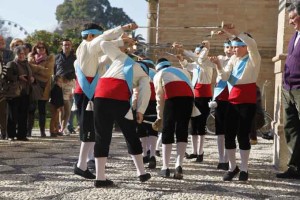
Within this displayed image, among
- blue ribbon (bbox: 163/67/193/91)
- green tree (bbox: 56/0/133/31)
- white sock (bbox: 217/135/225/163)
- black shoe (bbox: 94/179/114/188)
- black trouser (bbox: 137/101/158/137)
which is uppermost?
green tree (bbox: 56/0/133/31)

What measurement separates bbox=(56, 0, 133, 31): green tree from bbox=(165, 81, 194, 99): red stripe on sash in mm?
76678

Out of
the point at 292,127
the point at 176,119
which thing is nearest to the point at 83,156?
the point at 176,119

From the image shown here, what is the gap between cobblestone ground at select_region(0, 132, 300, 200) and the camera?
493 centimetres

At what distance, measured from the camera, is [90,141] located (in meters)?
5.97

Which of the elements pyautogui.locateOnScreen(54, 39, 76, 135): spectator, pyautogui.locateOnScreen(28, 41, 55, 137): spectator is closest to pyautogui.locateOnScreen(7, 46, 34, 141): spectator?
pyautogui.locateOnScreen(28, 41, 55, 137): spectator

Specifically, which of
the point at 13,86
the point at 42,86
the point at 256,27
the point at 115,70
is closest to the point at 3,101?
the point at 13,86

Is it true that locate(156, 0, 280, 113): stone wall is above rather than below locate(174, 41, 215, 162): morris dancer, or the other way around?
above

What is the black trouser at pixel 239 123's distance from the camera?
5969 mm

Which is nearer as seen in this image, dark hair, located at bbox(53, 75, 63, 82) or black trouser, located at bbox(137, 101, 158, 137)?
black trouser, located at bbox(137, 101, 158, 137)

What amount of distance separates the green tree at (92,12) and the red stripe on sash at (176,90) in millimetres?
76678

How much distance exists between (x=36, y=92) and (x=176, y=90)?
489 centimetres

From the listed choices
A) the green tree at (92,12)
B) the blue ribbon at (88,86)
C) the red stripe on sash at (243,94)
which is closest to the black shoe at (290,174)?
the red stripe on sash at (243,94)

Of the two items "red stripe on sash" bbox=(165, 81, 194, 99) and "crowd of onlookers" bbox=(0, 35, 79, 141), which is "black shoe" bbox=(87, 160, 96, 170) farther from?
"crowd of onlookers" bbox=(0, 35, 79, 141)

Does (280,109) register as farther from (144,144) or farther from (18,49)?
(18,49)
